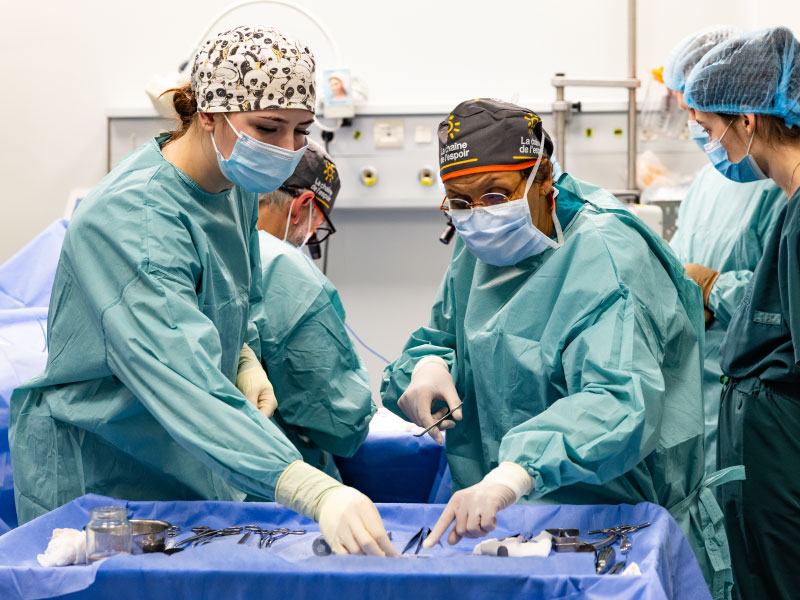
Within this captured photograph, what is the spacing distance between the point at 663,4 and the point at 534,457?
338cm

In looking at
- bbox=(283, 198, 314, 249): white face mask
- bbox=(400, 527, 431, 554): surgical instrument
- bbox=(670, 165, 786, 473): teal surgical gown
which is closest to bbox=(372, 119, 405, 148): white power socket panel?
bbox=(670, 165, 786, 473): teal surgical gown

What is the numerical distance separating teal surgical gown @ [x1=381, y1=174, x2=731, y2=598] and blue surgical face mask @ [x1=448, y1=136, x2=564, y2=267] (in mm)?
37

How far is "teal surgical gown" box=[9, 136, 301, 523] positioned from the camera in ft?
4.33

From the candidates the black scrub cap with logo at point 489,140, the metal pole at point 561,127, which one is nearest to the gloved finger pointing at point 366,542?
the black scrub cap with logo at point 489,140

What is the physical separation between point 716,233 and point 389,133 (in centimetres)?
181

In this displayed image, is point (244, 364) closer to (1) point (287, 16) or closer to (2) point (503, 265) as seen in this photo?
(2) point (503, 265)

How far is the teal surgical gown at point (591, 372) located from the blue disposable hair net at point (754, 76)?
0.63 m

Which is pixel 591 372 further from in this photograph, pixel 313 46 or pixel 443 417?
pixel 313 46

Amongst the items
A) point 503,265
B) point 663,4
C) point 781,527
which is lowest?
point 781,527

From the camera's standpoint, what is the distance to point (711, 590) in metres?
1.54

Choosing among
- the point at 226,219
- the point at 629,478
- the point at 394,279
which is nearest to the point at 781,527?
the point at 629,478

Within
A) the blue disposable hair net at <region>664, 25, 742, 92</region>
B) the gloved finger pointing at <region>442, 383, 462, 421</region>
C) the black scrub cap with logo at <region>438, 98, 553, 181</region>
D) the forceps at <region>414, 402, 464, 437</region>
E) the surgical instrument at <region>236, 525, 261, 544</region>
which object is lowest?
the surgical instrument at <region>236, 525, 261, 544</region>

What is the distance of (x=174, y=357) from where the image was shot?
1336 mm

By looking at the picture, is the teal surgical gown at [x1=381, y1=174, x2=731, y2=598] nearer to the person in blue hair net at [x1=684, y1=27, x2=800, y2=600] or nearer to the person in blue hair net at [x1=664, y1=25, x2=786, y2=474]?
A: the person in blue hair net at [x1=684, y1=27, x2=800, y2=600]
